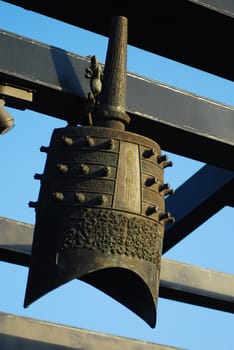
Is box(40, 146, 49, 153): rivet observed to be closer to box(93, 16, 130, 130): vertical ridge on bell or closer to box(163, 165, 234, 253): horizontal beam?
box(93, 16, 130, 130): vertical ridge on bell

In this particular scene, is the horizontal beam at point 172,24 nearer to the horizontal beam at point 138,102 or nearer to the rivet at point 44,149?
the horizontal beam at point 138,102

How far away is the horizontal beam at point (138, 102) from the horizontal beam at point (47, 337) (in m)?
2.27

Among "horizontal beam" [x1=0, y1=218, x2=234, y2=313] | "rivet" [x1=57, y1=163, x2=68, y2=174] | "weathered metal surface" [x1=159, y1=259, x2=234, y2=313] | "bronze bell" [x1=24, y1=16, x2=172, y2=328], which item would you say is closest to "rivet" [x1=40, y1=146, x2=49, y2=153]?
"bronze bell" [x1=24, y1=16, x2=172, y2=328]

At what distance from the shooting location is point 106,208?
121 inches

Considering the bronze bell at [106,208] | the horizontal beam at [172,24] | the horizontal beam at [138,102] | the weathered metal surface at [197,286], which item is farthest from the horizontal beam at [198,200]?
the bronze bell at [106,208]

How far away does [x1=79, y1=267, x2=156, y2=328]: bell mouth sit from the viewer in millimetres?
3113

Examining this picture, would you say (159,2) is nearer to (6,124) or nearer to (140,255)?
(6,124)

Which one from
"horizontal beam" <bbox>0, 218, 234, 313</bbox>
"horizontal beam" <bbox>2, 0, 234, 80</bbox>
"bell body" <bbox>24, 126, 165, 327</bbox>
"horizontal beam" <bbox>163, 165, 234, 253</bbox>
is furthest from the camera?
"horizontal beam" <bbox>0, 218, 234, 313</bbox>

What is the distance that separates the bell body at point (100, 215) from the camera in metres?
3.01

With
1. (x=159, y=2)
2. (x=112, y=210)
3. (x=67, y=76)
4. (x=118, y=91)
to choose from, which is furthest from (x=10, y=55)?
(x=112, y=210)

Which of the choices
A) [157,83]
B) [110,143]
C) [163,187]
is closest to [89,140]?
[110,143]

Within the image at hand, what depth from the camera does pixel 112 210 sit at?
306 centimetres

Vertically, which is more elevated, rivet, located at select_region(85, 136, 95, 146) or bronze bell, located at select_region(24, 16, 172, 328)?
rivet, located at select_region(85, 136, 95, 146)

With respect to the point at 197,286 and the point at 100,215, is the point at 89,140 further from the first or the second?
the point at 197,286
